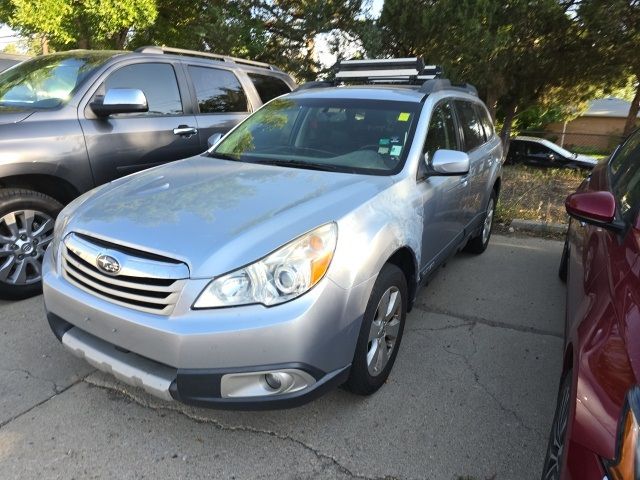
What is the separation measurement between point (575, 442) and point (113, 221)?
2136mm

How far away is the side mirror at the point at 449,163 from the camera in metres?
3.08

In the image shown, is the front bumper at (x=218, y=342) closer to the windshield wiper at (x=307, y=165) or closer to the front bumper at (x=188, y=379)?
the front bumper at (x=188, y=379)

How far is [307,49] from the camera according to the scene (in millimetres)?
11266

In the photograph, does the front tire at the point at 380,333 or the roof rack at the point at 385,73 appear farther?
the roof rack at the point at 385,73

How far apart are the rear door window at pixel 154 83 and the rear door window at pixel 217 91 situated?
0.86 feet

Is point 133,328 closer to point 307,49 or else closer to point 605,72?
point 307,49

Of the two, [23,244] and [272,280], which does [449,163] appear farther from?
[23,244]

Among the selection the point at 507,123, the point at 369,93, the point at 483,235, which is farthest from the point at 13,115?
the point at 507,123

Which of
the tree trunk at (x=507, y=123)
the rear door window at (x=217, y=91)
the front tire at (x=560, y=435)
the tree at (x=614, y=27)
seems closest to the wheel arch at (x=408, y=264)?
the front tire at (x=560, y=435)

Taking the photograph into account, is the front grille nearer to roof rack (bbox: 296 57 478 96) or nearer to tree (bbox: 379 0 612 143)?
roof rack (bbox: 296 57 478 96)

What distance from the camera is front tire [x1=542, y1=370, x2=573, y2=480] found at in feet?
5.82

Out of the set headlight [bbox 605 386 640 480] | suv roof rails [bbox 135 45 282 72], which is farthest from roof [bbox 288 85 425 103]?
headlight [bbox 605 386 640 480]

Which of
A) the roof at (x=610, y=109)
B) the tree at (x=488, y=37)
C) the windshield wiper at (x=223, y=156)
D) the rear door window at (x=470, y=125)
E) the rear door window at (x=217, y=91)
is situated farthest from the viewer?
the roof at (x=610, y=109)

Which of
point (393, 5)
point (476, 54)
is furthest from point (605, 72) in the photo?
point (393, 5)
